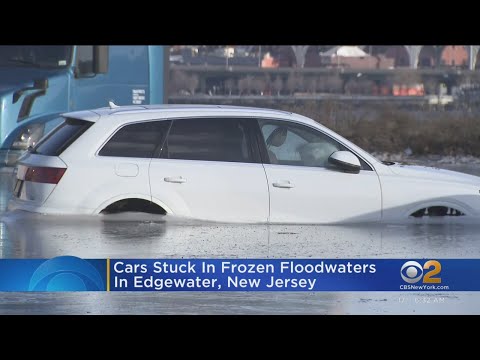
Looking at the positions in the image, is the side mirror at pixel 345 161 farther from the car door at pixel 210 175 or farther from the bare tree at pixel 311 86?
the bare tree at pixel 311 86

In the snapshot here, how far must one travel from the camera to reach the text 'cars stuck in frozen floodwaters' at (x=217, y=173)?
372 inches

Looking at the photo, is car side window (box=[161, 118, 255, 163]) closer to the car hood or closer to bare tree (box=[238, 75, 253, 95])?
the car hood

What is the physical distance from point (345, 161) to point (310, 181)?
1.19ft

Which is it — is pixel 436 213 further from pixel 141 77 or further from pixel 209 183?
pixel 141 77

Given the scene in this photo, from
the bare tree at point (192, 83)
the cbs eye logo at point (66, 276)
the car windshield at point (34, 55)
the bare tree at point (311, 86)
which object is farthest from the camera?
the bare tree at point (311, 86)

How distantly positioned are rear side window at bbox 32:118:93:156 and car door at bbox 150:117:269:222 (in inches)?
29.6

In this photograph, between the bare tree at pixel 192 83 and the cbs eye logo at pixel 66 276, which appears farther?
the bare tree at pixel 192 83

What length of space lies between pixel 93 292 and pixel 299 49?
28.6 m

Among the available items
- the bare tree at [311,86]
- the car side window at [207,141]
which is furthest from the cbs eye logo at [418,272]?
the bare tree at [311,86]

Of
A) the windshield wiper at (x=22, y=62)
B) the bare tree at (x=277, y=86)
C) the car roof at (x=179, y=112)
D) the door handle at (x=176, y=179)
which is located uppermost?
the windshield wiper at (x=22, y=62)

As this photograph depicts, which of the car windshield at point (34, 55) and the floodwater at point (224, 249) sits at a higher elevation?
the car windshield at point (34, 55)

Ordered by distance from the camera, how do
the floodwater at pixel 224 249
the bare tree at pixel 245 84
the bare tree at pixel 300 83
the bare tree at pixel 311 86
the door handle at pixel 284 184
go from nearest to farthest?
the floodwater at pixel 224 249 < the door handle at pixel 284 184 < the bare tree at pixel 245 84 < the bare tree at pixel 300 83 < the bare tree at pixel 311 86

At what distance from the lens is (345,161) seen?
380 inches

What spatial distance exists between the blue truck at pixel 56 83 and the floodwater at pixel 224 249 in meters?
6.10
